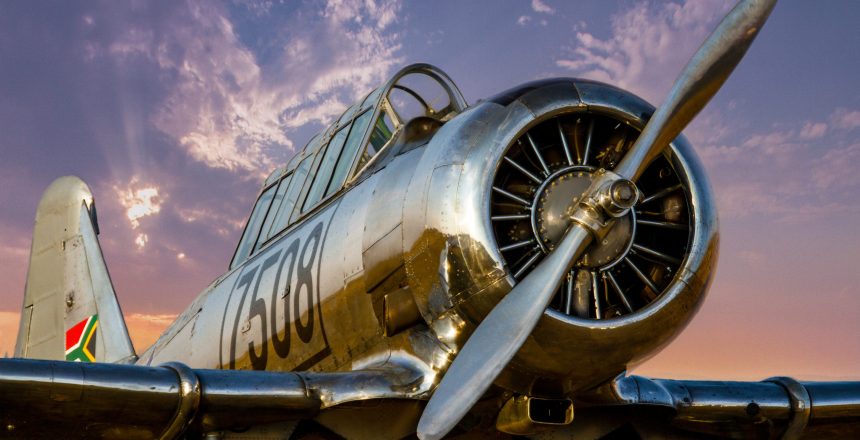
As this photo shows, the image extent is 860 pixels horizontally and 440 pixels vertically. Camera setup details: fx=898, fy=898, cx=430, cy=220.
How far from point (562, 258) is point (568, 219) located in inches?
11.5

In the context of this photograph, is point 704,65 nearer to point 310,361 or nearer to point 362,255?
point 362,255

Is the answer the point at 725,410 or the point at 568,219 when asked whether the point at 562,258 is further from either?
the point at 725,410

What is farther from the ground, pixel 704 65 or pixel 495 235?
pixel 704 65

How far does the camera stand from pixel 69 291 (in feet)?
36.3

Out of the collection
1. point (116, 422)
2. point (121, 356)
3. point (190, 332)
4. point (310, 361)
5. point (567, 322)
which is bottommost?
point (567, 322)

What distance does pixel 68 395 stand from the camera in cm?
437

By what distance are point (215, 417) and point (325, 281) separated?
119 centimetres

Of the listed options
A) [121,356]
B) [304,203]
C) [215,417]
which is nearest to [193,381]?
[215,417]

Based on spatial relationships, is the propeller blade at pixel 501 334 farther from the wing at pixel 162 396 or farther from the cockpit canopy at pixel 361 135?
the cockpit canopy at pixel 361 135

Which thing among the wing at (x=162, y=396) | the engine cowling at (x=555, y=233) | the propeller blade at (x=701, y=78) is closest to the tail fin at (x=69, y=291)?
the wing at (x=162, y=396)

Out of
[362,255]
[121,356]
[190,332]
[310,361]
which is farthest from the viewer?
[121,356]

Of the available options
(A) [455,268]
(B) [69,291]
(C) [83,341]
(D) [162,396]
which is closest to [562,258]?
(A) [455,268]

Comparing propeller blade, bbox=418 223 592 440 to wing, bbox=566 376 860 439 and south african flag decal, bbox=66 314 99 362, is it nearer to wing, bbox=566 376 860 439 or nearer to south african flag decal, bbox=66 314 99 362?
wing, bbox=566 376 860 439

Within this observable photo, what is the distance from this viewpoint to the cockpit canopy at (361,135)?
6207mm
